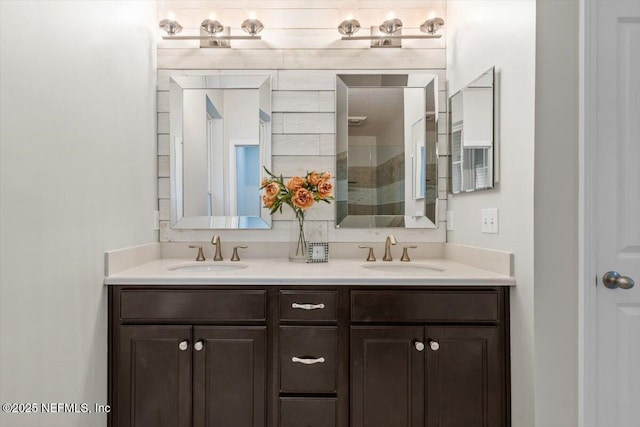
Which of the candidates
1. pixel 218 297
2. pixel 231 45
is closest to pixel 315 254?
pixel 218 297

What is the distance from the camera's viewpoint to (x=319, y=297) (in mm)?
1631

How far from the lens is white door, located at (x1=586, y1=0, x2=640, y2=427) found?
1378mm

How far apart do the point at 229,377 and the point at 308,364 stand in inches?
14.0

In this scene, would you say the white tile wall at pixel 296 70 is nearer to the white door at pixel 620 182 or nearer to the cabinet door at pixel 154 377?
the cabinet door at pixel 154 377

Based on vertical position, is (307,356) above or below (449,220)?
below

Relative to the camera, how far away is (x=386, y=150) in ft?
7.29

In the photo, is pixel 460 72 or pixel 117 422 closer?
pixel 117 422

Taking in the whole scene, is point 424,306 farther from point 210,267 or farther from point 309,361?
point 210,267

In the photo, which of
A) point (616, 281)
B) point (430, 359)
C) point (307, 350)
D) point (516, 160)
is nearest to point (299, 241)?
point (307, 350)

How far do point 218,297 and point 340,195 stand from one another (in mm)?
967

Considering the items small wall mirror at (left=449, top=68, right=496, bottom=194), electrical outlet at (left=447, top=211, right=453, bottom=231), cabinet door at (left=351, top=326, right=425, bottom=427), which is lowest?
cabinet door at (left=351, top=326, right=425, bottom=427)

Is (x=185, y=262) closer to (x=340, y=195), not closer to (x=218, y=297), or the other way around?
(x=218, y=297)

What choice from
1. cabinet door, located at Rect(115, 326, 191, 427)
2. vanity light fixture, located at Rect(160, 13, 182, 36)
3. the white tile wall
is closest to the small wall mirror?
the white tile wall

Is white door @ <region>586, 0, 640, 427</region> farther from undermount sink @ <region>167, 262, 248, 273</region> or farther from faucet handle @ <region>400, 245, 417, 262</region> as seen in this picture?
undermount sink @ <region>167, 262, 248, 273</region>
